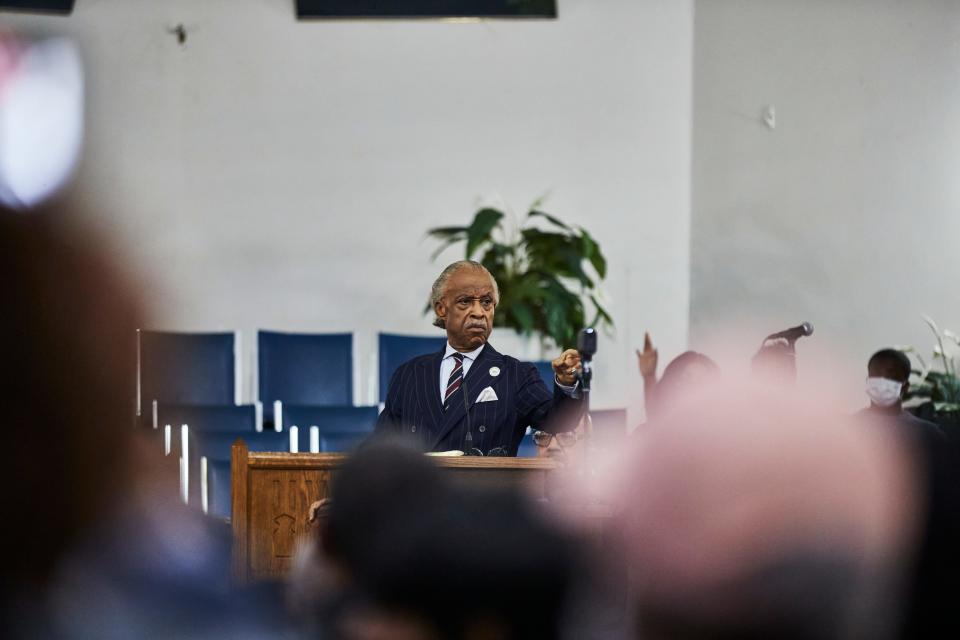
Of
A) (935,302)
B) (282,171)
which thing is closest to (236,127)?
(282,171)

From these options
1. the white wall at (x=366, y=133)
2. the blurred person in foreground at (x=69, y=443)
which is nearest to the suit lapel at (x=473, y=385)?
the blurred person in foreground at (x=69, y=443)

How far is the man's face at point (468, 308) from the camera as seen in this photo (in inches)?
136

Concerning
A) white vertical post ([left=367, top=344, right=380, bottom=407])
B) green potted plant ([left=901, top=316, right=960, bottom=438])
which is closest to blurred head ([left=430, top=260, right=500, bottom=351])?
green potted plant ([left=901, top=316, right=960, bottom=438])

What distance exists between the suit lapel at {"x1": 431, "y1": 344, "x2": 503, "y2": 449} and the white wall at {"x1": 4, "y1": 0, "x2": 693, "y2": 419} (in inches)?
174

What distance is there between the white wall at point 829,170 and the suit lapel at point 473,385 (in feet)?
10.6

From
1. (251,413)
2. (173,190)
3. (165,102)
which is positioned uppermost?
(165,102)

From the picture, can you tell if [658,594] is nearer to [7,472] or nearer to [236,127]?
[7,472]

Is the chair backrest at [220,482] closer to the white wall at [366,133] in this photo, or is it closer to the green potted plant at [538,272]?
the green potted plant at [538,272]

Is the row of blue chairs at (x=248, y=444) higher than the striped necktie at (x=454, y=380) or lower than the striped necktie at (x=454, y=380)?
lower

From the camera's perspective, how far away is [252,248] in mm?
7926

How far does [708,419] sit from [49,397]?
455 mm

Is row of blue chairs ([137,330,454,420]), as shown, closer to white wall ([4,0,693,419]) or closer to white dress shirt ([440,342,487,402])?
white wall ([4,0,693,419])

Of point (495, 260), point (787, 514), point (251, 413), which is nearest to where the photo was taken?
A: point (787, 514)

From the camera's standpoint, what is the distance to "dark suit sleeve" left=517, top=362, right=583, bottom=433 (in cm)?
319
